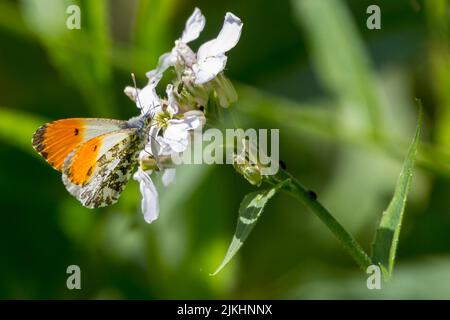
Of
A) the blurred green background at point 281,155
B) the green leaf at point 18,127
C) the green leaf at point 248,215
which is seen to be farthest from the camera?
Answer: the green leaf at point 18,127

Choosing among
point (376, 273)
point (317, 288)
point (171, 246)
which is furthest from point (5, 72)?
point (376, 273)

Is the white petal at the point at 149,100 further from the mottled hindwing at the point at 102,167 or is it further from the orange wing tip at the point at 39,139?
the orange wing tip at the point at 39,139

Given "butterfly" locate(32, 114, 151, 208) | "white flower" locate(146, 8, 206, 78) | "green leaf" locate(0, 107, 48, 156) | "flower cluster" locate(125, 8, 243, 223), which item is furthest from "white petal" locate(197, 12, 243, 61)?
"green leaf" locate(0, 107, 48, 156)

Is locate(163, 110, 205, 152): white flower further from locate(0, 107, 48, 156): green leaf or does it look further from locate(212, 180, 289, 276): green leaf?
locate(0, 107, 48, 156): green leaf

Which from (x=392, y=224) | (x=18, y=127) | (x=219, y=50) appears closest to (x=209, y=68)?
(x=219, y=50)

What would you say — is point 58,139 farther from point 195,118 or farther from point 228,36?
point 228,36

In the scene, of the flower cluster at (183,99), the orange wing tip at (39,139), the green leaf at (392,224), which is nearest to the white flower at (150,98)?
the flower cluster at (183,99)

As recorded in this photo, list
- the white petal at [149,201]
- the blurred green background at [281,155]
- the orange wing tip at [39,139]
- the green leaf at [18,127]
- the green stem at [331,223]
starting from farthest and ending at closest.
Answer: the green leaf at [18,127], the blurred green background at [281,155], the orange wing tip at [39,139], the white petal at [149,201], the green stem at [331,223]
